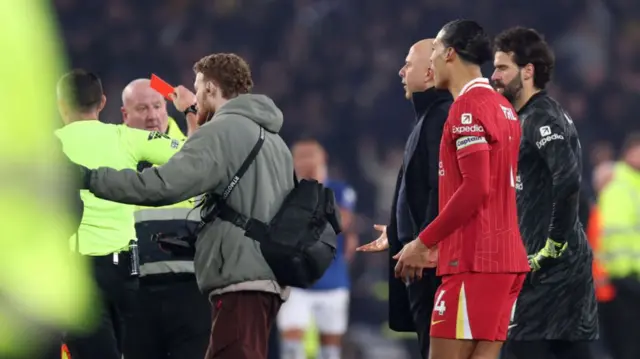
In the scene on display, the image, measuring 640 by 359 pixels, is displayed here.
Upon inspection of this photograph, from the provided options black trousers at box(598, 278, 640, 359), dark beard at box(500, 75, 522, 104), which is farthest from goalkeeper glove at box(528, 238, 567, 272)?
black trousers at box(598, 278, 640, 359)

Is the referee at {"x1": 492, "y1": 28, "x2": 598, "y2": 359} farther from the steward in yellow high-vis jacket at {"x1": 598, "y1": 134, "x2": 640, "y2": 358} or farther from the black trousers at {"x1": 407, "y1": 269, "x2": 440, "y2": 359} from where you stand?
the steward in yellow high-vis jacket at {"x1": 598, "y1": 134, "x2": 640, "y2": 358}

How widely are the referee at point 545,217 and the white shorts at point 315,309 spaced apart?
552cm

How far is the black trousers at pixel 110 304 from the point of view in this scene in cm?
601

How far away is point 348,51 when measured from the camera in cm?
1711

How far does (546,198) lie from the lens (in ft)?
18.8

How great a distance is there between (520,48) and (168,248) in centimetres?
207

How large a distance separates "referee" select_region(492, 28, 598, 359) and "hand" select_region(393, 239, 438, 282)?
3.88ft

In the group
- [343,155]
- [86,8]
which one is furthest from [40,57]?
[86,8]

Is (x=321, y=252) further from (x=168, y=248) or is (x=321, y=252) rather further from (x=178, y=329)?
(x=178, y=329)

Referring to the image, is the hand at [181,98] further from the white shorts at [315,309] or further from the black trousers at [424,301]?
the white shorts at [315,309]

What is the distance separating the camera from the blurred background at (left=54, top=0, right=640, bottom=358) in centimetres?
1593

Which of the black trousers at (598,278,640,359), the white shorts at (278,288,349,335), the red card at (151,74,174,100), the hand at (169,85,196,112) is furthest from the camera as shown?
the white shorts at (278,288,349,335)

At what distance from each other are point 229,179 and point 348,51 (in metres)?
12.5

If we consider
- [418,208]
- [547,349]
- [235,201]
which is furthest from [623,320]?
[235,201]
